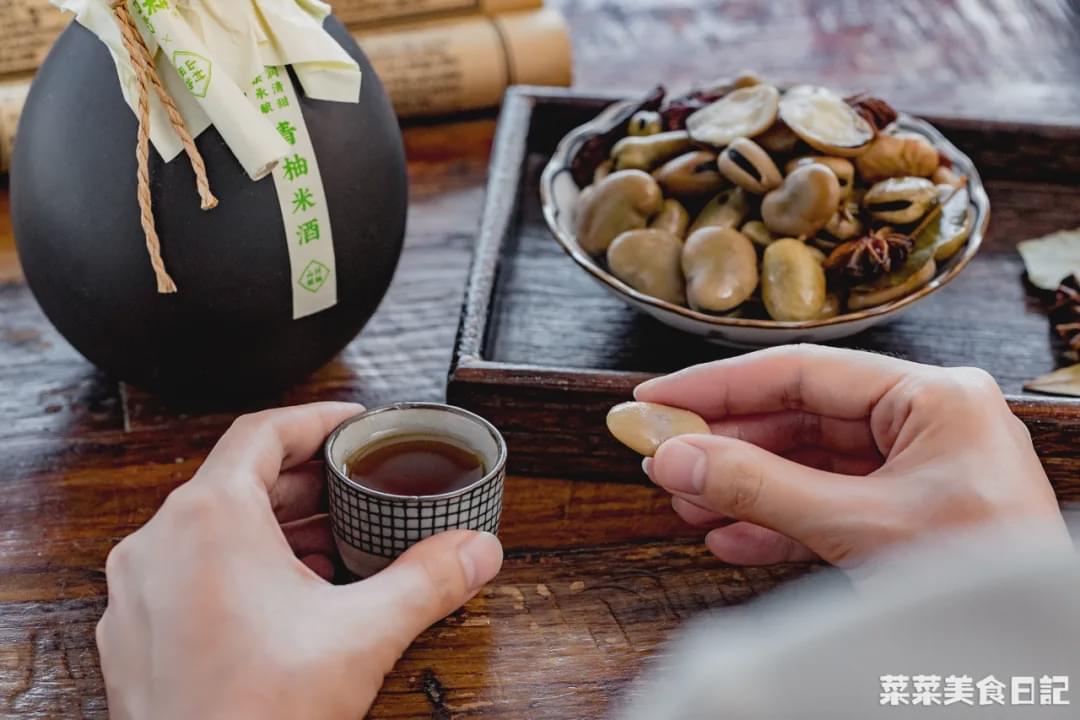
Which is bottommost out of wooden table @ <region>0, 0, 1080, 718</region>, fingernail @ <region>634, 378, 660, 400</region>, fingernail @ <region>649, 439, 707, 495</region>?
wooden table @ <region>0, 0, 1080, 718</region>

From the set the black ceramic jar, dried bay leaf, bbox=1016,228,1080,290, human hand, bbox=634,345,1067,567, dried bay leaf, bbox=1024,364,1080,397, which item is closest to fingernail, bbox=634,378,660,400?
human hand, bbox=634,345,1067,567

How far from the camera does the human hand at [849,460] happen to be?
70 centimetres

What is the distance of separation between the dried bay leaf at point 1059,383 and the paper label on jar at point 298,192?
58cm

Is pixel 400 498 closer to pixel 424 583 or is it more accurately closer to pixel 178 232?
pixel 424 583

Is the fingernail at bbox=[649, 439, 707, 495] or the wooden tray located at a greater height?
the fingernail at bbox=[649, 439, 707, 495]

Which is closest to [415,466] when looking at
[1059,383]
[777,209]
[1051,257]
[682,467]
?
[682,467]

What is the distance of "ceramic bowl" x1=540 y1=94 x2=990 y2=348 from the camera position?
0.92 meters

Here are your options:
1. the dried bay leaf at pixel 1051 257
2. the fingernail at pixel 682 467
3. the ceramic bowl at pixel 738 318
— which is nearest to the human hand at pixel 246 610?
the fingernail at pixel 682 467

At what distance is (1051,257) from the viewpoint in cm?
117

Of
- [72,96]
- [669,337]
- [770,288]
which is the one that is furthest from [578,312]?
[72,96]

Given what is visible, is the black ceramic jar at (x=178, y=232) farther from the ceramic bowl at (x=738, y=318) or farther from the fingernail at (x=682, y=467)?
the fingernail at (x=682, y=467)

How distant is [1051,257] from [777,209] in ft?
1.21

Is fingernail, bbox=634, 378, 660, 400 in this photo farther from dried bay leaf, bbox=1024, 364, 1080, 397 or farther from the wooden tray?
dried bay leaf, bbox=1024, 364, 1080, 397

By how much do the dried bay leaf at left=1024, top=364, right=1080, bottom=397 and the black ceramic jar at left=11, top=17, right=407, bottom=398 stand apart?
540 mm
